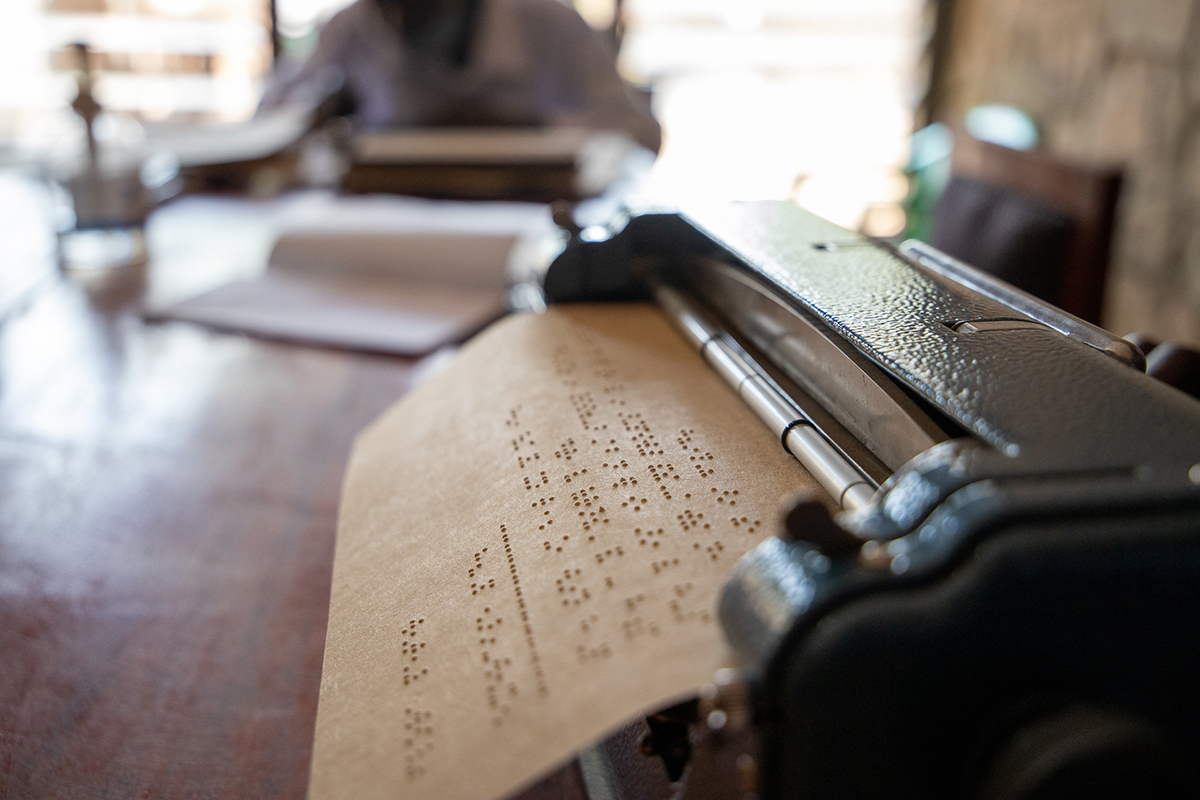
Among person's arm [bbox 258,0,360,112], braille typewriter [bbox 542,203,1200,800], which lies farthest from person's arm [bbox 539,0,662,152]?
braille typewriter [bbox 542,203,1200,800]

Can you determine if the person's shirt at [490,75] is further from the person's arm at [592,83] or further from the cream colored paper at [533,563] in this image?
the cream colored paper at [533,563]

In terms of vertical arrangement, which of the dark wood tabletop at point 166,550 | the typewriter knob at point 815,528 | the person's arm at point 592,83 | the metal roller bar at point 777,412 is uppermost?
the person's arm at point 592,83

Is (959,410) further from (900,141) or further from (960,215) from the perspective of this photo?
(900,141)

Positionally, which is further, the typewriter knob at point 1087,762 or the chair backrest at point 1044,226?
the chair backrest at point 1044,226

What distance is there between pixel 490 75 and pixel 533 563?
250 cm

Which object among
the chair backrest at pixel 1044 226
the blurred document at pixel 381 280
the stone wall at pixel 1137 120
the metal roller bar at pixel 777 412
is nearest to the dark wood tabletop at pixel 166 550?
the blurred document at pixel 381 280

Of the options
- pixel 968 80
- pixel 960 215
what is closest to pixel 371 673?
pixel 960 215

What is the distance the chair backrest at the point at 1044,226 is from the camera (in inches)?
70.0

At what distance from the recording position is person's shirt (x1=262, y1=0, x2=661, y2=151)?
112 inches

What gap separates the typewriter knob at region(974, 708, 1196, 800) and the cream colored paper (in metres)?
0.14

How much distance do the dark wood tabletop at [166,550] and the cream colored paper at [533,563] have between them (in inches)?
5.4

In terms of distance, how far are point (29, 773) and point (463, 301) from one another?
4.36ft

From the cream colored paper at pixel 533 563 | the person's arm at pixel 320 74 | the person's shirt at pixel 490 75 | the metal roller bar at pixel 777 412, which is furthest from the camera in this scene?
the person's arm at pixel 320 74

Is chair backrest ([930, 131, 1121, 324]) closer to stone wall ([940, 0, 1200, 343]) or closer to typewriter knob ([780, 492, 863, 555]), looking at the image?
stone wall ([940, 0, 1200, 343])
